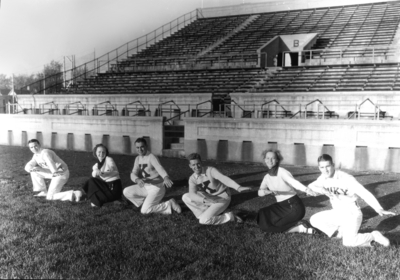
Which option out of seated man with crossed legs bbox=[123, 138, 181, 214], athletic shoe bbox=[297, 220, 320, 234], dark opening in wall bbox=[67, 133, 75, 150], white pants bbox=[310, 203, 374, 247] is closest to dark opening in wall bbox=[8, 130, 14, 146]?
dark opening in wall bbox=[67, 133, 75, 150]

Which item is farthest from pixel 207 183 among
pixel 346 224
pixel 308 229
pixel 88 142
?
pixel 88 142

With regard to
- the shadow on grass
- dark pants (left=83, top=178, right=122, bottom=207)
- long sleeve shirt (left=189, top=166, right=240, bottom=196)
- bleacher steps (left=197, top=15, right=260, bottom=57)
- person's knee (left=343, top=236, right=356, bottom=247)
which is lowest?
the shadow on grass

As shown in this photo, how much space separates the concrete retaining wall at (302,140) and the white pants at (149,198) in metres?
6.42

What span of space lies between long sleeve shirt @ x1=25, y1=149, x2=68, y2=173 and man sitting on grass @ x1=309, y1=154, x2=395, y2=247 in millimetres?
4803

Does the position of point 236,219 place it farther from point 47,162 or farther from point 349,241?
point 47,162

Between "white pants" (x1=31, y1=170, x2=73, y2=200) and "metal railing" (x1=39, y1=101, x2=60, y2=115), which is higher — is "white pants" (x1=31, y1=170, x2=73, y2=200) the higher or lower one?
the lower one

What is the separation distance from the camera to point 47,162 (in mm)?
7230

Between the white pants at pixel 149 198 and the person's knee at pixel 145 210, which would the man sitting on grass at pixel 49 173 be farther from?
the person's knee at pixel 145 210

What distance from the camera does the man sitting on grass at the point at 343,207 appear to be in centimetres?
456

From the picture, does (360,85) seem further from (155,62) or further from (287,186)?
(155,62)

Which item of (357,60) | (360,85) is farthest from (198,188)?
(357,60)

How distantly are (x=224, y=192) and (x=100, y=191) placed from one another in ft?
7.09

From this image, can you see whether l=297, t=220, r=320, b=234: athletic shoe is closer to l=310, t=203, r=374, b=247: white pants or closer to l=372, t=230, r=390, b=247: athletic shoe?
l=310, t=203, r=374, b=247: white pants

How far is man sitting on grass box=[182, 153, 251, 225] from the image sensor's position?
5.68m
